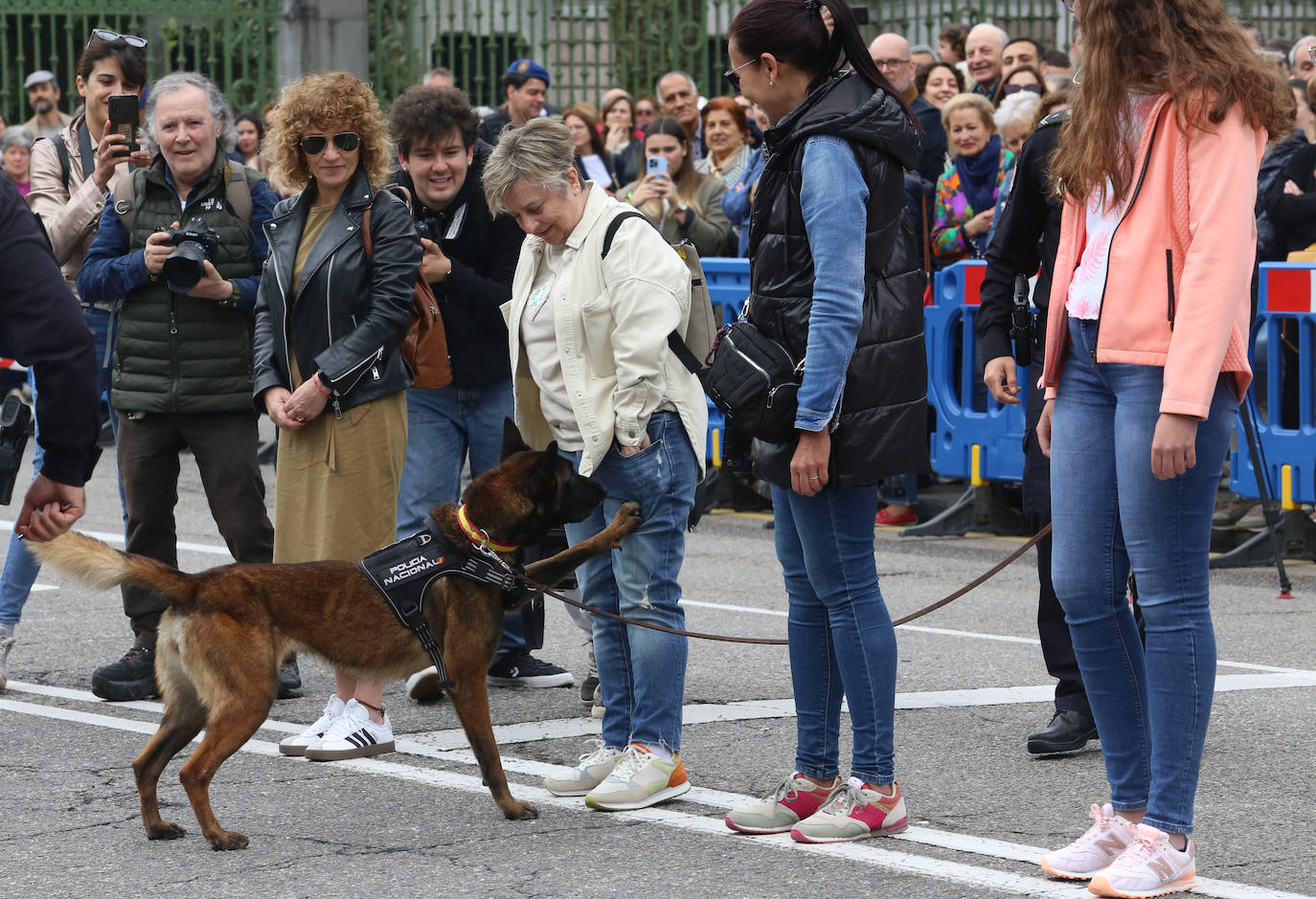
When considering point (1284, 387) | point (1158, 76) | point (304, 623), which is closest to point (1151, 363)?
point (1158, 76)

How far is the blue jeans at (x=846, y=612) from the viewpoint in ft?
15.0

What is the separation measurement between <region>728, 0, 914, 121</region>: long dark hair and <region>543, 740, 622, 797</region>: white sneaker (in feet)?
6.59

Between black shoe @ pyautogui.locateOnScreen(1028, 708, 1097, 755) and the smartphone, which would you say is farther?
the smartphone

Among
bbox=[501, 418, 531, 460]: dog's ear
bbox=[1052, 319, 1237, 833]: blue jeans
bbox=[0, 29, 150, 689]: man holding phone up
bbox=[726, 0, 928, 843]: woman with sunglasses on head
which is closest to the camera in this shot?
bbox=[1052, 319, 1237, 833]: blue jeans

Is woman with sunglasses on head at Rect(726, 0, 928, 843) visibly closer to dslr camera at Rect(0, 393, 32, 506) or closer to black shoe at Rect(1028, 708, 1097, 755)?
black shoe at Rect(1028, 708, 1097, 755)

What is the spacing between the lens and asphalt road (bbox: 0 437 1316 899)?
14.5ft

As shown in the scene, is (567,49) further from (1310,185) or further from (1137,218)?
(1137,218)

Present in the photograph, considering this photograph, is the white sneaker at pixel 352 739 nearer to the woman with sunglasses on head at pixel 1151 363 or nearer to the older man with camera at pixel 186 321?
the older man with camera at pixel 186 321

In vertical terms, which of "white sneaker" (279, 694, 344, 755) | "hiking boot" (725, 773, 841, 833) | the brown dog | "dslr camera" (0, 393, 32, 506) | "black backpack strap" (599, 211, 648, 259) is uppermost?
"black backpack strap" (599, 211, 648, 259)

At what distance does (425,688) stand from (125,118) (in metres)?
Result: 2.35

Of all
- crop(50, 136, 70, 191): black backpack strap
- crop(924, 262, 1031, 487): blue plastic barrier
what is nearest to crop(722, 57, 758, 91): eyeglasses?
crop(50, 136, 70, 191): black backpack strap

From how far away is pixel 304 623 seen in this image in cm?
505

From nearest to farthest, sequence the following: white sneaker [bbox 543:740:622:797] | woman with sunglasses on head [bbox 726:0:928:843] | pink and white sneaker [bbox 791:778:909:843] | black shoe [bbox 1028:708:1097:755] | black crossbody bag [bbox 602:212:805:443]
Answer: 1. woman with sunglasses on head [bbox 726:0:928:843]
2. black crossbody bag [bbox 602:212:805:443]
3. pink and white sneaker [bbox 791:778:909:843]
4. white sneaker [bbox 543:740:622:797]
5. black shoe [bbox 1028:708:1097:755]

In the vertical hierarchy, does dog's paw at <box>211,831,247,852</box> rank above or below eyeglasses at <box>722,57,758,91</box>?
below
